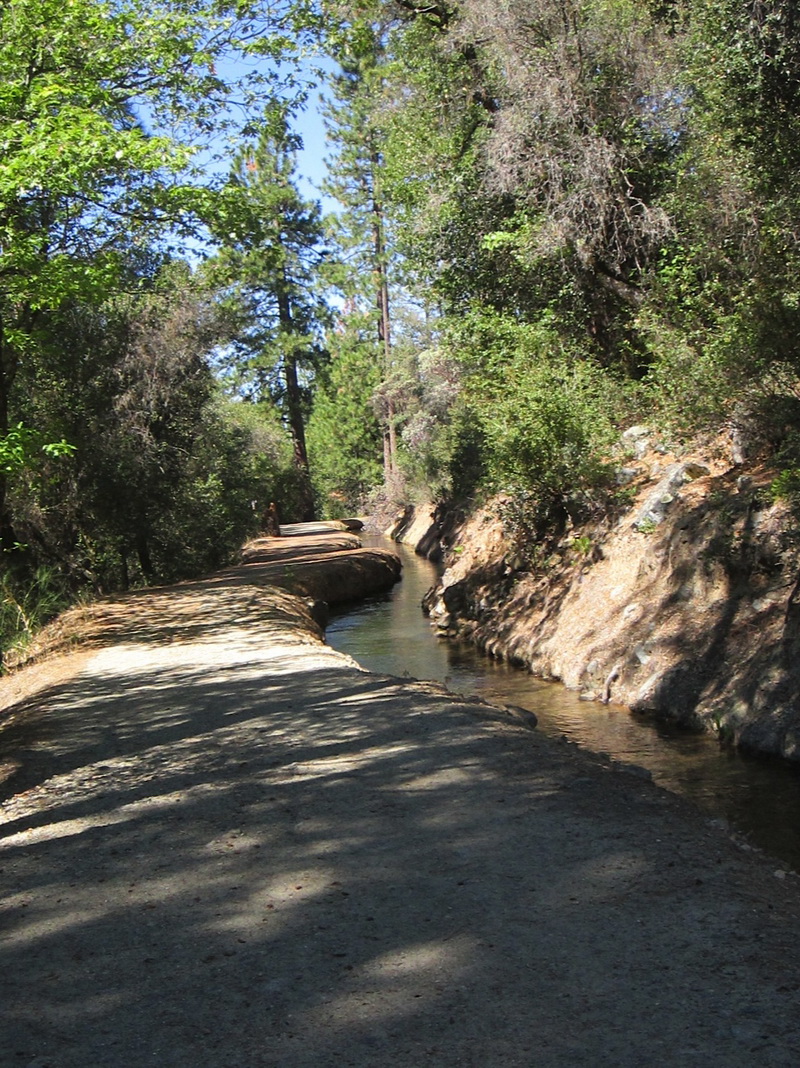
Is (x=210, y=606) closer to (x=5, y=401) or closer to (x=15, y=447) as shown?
(x=5, y=401)

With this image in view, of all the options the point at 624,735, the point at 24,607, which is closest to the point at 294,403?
the point at 24,607

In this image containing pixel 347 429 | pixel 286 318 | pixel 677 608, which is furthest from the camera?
pixel 347 429

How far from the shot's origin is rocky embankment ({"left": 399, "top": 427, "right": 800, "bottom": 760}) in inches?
393

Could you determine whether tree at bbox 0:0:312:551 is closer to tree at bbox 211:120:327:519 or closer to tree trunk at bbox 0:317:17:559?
tree trunk at bbox 0:317:17:559

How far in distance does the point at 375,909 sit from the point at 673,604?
26.8 ft

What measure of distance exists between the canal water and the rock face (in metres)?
0.31

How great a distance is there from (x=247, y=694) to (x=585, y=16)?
526 inches

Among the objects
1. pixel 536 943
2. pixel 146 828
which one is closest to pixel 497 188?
pixel 146 828

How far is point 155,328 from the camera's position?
21.0m

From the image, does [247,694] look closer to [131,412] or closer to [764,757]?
[764,757]

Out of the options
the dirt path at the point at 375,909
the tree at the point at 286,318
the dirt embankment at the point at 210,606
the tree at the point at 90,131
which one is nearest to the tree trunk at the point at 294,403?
the tree at the point at 286,318

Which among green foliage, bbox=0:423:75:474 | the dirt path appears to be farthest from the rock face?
green foliage, bbox=0:423:75:474

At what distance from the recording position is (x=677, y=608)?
12.0m

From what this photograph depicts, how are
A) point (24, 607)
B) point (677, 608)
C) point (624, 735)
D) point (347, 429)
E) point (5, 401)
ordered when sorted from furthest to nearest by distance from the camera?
1. point (347, 429)
2. point (5, 401)
3. point (24, 607)
4. point (677, 608)
5. point (624, 735)
